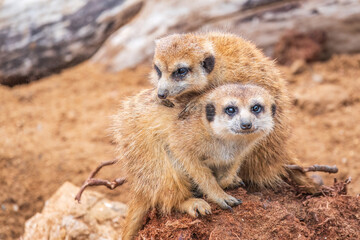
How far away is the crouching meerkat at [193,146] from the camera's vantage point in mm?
3047

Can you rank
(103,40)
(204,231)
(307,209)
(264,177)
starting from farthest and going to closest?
(103,40) → (264,177) → (307,209) → (204,231)

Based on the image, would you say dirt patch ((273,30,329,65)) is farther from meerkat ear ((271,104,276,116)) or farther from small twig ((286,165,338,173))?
meerkat ear ((271,104,276,116))

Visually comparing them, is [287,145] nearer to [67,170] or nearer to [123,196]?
[123,196]

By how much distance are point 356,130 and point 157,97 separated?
3.38 metres

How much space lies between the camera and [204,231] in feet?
9.49

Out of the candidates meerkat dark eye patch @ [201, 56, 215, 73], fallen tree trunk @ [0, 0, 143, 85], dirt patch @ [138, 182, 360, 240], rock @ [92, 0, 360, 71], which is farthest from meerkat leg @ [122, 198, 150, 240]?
fallen tree trunk @ [0, 0, 143, 85]

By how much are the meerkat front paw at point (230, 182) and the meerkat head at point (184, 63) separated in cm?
77

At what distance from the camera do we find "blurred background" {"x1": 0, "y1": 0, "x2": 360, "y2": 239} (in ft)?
18.2

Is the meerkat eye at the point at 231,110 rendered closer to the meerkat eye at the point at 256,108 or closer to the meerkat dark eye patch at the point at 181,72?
the meerkat eye at the point at 256,108

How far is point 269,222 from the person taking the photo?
Result: 9.60 ft

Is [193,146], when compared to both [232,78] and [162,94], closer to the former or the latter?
[162,94]

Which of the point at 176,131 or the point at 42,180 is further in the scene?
the point at 42,180

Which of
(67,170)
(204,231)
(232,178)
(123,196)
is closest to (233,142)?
(232,178)

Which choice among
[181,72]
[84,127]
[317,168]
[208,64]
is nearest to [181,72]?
[181,72]
